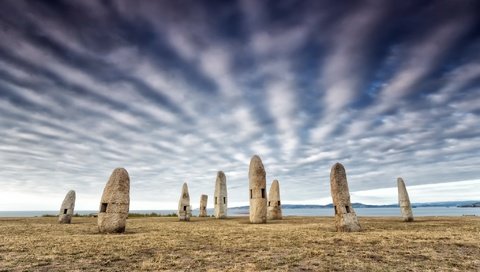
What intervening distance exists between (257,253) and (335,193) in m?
8.61

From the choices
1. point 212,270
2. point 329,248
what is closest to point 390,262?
point 329,248

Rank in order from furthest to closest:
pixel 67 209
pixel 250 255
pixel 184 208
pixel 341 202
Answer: pixel 184 208 → pixel 67 209 → pixel 341 202 → pixel 250 255

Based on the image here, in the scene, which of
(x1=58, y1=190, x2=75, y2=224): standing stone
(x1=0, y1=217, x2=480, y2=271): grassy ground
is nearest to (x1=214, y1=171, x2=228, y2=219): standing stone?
(x1=58, y1=190, x2=75, y2=224): standing stone

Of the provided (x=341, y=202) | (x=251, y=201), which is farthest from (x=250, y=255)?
(x=251, y=201)

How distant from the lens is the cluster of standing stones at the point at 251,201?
598 inches

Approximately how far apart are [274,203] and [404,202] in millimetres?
11710

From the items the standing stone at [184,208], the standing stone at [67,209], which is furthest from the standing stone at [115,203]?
the standing stone at [184,208]

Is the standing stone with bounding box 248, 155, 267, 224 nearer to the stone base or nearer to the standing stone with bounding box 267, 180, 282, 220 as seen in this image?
the standing stone with bounding box 267, 180, 282, 220

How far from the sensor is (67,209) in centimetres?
2225

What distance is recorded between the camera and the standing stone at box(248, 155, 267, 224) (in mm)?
22422

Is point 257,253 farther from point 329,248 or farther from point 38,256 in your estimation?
point 38,256

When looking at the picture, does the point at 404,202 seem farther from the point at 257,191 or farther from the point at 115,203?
the point at 115,203

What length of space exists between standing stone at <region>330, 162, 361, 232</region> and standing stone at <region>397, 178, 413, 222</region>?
985 centimetres

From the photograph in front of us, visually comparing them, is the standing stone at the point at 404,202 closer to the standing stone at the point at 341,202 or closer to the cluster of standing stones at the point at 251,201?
the cluster of standing stones at the point at 251,201
